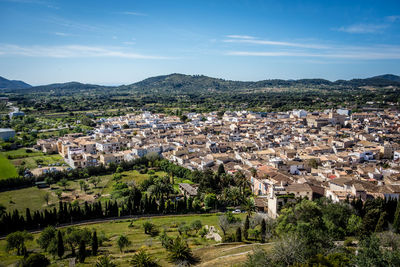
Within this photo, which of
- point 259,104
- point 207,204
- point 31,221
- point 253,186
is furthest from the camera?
point 259,104

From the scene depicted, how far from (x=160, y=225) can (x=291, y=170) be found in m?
26.6

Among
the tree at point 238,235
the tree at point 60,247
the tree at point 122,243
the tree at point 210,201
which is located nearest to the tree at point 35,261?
the tree at point 60,247

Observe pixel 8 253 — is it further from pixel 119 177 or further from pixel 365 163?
pixel 365 163

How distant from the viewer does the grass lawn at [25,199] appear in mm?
46594

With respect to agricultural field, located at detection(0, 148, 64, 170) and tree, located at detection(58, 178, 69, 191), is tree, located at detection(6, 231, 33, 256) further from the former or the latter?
Result: agricultural field, located at detection(0, 148, 64, 170)

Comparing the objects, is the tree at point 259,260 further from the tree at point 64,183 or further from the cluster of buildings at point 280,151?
the tree at point 64,183

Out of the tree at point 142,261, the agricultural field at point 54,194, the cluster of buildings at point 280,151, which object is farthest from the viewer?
the agricultural field at point 54,194

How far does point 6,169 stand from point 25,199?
21.3m

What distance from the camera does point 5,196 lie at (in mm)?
50656

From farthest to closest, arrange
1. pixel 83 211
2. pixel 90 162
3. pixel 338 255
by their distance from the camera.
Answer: pixel 90 162 < pixel 83 211 < pixel 338 255

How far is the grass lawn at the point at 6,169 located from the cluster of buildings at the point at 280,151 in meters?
11.5

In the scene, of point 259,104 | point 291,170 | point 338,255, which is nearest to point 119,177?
point 291,170

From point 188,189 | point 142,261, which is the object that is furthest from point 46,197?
point 142,261

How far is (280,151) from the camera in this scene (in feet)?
219
